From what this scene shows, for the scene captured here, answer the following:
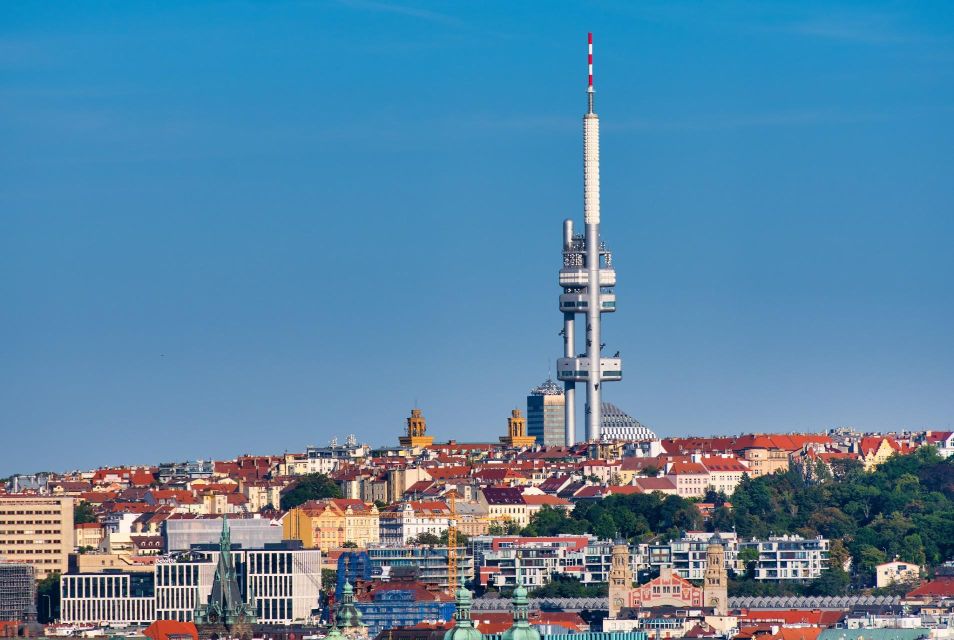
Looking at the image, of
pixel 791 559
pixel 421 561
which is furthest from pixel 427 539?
pixel 791 559

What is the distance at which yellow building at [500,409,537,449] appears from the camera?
6038 inches

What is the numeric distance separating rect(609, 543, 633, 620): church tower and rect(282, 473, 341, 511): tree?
22.5m

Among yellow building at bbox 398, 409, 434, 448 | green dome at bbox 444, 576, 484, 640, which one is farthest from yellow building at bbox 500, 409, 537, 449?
green dome at bbox 444, 576, 484, 640

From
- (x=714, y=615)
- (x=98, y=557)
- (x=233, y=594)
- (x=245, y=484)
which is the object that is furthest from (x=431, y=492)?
(x=233, y=594)

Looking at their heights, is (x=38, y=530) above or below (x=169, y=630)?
above

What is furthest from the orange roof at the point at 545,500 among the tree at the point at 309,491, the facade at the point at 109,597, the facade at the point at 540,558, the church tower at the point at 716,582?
the facade at the point at 109,597

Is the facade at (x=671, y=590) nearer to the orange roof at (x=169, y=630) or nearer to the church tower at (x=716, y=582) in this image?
the church tower at (x=716, y=582)

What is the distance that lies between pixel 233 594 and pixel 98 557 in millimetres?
44410

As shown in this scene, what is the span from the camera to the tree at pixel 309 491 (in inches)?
5172

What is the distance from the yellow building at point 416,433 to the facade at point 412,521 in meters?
26.2

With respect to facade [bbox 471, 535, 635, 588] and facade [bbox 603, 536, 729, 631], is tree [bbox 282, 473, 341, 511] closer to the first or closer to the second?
facade [bbox 471, 535, 635, 588]

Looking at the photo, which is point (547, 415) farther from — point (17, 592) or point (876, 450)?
point (17, 592)

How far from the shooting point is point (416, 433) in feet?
502

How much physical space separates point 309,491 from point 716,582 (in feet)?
88.6
